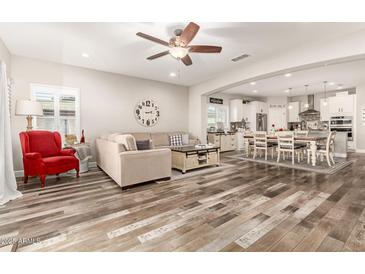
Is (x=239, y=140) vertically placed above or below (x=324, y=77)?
below

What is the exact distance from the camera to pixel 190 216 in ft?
7.14

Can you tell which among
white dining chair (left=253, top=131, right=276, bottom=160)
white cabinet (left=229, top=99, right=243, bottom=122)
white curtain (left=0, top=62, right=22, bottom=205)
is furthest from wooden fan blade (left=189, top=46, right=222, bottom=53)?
white cabinet (left=229, top=99, right=243, bottom=122)

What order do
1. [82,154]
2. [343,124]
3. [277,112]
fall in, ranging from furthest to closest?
[277,112] → [343,124] → [82,154]

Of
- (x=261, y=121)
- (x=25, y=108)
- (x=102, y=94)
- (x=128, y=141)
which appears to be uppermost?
(x=102, y=94)

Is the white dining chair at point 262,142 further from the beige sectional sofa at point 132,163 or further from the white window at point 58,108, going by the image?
the white window at point 58,108

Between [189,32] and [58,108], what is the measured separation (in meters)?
4.11

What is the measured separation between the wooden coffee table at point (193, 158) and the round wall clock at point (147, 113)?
205 cm

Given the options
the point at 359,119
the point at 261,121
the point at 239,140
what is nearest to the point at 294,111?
the point at 261,121

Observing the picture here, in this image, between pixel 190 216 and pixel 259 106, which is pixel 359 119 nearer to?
pixel 259 106

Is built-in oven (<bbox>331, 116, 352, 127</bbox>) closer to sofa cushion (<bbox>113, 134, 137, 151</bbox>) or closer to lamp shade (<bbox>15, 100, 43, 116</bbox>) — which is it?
sofa cushion (<bbox>113, 134, 137, 151</bbox>)

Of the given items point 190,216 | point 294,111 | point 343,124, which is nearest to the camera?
point 190,216

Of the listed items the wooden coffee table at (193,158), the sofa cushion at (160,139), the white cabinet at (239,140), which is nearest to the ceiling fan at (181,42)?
the wooden coffee table at (193,158)

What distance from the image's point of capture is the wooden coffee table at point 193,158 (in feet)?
14.2

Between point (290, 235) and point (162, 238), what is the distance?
4.30ft
